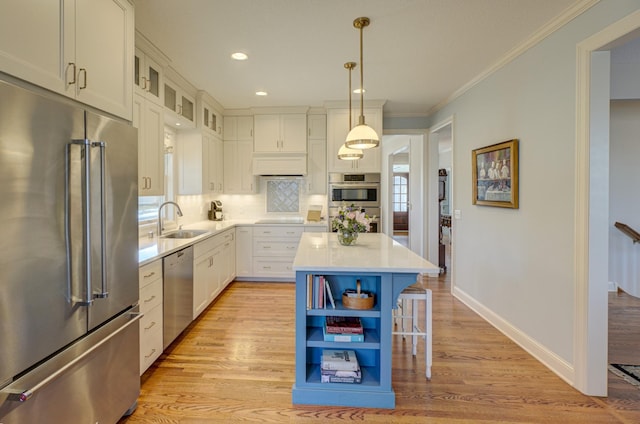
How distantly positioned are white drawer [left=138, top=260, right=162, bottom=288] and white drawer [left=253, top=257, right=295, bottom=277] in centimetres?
224

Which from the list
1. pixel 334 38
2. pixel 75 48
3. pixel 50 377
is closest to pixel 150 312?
pixel 50 377

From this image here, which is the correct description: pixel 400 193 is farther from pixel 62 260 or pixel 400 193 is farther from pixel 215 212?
pixel 62 260

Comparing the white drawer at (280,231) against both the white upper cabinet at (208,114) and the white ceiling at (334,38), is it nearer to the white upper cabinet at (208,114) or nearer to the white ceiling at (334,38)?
the white upper cabinet at (208,114)

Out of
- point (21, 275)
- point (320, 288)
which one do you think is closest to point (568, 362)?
point (320, 288)

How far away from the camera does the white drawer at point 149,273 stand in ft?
6.66

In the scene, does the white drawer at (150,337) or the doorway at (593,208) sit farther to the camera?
the white drawer at (150,337)

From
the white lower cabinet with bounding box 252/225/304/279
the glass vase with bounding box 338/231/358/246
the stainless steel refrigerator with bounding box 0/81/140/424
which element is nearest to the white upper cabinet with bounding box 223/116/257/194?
the white lower cabinet with bounding box 252/225/304/279

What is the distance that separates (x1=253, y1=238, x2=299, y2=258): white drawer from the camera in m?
4.47

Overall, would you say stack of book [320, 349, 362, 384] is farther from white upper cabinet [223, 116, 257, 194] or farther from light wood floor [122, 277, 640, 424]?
white upper cabinet [223, 116, 257, 194]

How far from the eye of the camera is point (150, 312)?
2186mm

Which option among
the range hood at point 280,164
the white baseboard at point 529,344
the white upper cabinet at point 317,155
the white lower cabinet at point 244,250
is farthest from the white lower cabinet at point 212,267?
the white baseboard at point 529,344

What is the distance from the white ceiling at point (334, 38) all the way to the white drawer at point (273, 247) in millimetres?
2107

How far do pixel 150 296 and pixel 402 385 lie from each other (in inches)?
75.0

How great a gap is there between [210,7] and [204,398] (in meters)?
2.67
